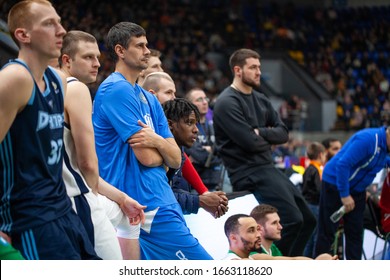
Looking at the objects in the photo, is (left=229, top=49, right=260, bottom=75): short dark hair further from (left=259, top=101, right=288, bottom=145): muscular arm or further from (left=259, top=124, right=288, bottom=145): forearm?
(left=259, top=124, right=288, bottom=145): forearm

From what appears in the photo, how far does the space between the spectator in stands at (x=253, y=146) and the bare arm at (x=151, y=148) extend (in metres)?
2.43

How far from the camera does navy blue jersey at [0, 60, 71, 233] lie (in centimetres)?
346

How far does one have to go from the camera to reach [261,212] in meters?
6.52

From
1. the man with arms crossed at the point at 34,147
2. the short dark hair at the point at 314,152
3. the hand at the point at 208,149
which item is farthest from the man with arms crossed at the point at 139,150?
the short dark hair at the point at 314,152

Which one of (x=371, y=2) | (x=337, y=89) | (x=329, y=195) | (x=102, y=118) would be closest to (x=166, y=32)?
(x=337, y=89)

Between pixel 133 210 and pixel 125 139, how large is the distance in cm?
51

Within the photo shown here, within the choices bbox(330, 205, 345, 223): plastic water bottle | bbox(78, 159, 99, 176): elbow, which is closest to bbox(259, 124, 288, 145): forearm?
bbox(330, 205, 345, 223): plastic water bottle

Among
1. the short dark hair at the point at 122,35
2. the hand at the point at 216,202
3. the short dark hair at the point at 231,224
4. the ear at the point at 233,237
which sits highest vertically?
the short dark hair at the point at 122,35

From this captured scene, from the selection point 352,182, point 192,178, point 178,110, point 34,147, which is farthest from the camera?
point 352,182

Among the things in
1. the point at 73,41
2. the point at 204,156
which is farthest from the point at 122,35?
the point at 204,156

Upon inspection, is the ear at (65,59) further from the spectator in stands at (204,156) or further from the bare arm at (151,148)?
the spectator in stands at (204,156)

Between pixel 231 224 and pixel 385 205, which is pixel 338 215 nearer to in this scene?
pixel 385 205

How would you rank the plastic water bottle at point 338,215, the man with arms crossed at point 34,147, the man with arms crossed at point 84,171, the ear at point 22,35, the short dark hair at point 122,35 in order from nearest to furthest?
1. the man with arms crossed at point 34,147
2. the ear at point 22,35
3. the man with arms crossed at point 84,171
4. the short dark hair at point 122,35
5. the plastic water bottle at point 338,215

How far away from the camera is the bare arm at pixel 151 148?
182 inches
